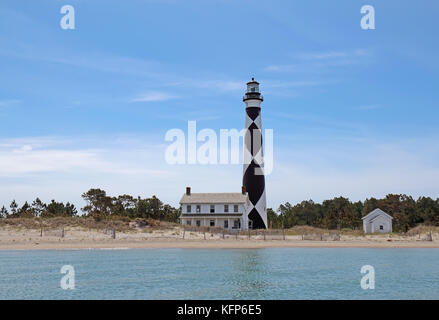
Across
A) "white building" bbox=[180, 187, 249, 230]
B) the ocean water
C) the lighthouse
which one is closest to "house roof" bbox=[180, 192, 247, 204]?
"white building" bbox=[180, 187, 249, 230]

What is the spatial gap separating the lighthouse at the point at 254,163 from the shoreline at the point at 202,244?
963 centimetres

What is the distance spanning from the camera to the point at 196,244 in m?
44.6

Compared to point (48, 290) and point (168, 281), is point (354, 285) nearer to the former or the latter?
point (168, 281)

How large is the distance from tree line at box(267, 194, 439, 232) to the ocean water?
84.6 ft

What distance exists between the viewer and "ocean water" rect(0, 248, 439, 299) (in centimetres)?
2077

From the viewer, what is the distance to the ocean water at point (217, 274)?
68.1 feet

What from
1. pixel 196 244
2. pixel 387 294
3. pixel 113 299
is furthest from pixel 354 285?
pixel 196 244

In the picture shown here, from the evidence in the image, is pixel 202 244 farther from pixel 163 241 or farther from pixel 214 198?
pixel 214 198

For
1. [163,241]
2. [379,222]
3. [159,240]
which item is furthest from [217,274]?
[379,222]

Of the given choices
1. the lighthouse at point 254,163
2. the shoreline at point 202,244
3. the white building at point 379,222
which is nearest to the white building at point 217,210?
the lighthouse at point 254,163

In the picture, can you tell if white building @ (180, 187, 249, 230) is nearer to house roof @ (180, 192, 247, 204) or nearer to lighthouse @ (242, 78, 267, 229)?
house roof @ (180, 192, 247, 204)

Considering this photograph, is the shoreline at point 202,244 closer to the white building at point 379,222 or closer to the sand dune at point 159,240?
the sand dune at point 159,240

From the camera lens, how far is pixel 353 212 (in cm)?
7444
